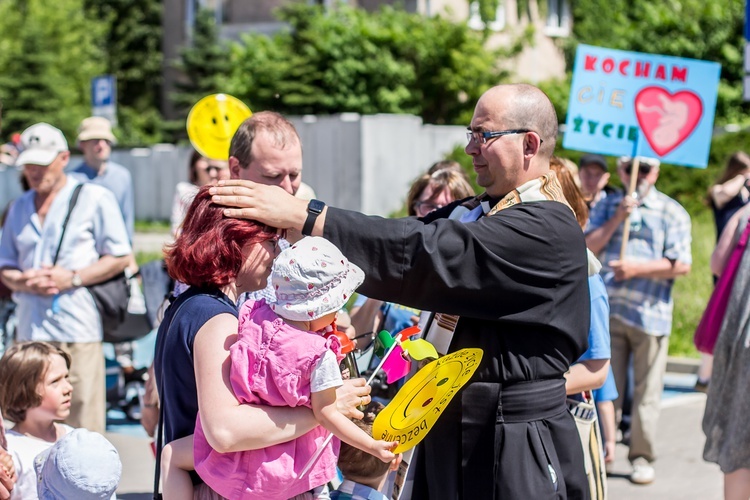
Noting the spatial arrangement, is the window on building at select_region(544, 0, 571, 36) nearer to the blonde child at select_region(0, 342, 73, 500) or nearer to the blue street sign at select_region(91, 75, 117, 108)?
the blue street sign at select_region(91, 75, 117, 108)

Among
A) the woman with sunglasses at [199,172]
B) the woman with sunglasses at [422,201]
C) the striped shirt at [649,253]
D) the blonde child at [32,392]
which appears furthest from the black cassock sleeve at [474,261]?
the striped shirt at [649,253]

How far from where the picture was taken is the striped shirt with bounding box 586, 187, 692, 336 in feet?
23.4

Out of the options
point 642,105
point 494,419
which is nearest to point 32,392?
point 494,419

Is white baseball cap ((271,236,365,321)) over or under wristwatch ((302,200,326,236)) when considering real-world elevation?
under

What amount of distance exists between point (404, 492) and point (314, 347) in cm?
98

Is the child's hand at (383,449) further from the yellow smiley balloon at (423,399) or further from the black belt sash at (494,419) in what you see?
the black belt sash at (494,419)

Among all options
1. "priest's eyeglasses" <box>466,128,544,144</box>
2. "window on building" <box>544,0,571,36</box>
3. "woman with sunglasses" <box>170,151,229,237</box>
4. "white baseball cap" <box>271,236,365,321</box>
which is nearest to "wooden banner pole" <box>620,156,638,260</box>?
"woman with sunglasses" <box>170,151,229,237</box>

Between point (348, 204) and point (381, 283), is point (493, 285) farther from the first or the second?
point (348, 204)

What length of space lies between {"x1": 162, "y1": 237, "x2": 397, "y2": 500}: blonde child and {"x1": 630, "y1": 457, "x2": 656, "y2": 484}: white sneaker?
4392 millimetres

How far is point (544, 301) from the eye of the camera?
310 cm

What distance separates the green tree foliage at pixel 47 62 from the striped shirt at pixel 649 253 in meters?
31.4

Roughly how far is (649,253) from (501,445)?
169 inches

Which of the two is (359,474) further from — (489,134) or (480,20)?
(480,20)

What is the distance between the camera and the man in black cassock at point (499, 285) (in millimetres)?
2947
